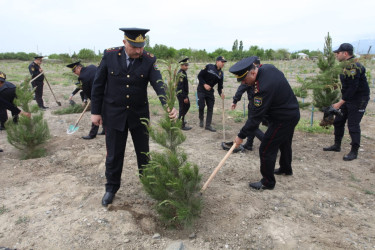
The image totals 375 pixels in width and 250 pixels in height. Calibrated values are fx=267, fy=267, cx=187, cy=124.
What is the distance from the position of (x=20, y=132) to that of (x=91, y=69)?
1.71 m

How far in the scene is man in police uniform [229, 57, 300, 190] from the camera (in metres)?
3.13

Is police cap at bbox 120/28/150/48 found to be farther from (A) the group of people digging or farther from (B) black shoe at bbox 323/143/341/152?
(B) black shoe at bbox 323/143/341/152

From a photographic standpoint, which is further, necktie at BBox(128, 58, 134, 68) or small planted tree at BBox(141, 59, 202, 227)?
necktie at BBox(128, 58, 134, 68)

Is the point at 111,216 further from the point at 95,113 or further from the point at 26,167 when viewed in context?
the point at 26,167

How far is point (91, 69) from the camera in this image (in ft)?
17.1

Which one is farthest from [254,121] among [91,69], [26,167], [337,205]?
[26,167]

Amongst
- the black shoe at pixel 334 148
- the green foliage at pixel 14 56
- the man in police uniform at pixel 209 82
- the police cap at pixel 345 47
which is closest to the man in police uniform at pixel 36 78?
the man in police uniform at pixel 209 82

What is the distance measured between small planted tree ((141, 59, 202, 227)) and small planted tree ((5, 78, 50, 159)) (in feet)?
10.4

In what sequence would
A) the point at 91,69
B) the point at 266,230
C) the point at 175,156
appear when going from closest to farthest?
the point at 175,156 → the point at 266,230 → the point at 91,69

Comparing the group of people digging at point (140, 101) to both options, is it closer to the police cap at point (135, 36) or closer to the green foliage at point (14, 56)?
the police cap at point (135, 36)

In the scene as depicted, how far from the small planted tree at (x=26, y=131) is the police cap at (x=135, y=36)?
3.02m

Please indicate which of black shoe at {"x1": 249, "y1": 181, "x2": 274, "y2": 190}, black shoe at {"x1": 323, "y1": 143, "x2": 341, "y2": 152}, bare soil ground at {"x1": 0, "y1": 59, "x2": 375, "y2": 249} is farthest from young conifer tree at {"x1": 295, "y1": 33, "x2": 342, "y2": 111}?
black shoe at {"x1": 249, "y1": 181, "x2": 274, "y2": 190}

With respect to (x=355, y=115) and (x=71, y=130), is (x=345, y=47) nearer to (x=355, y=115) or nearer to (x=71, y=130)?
(x=355, y=115)

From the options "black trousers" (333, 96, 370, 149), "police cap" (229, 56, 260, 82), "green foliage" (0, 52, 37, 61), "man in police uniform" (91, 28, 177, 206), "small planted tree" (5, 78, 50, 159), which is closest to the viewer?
"man in police uniform" (91, 28, 177, 206)
